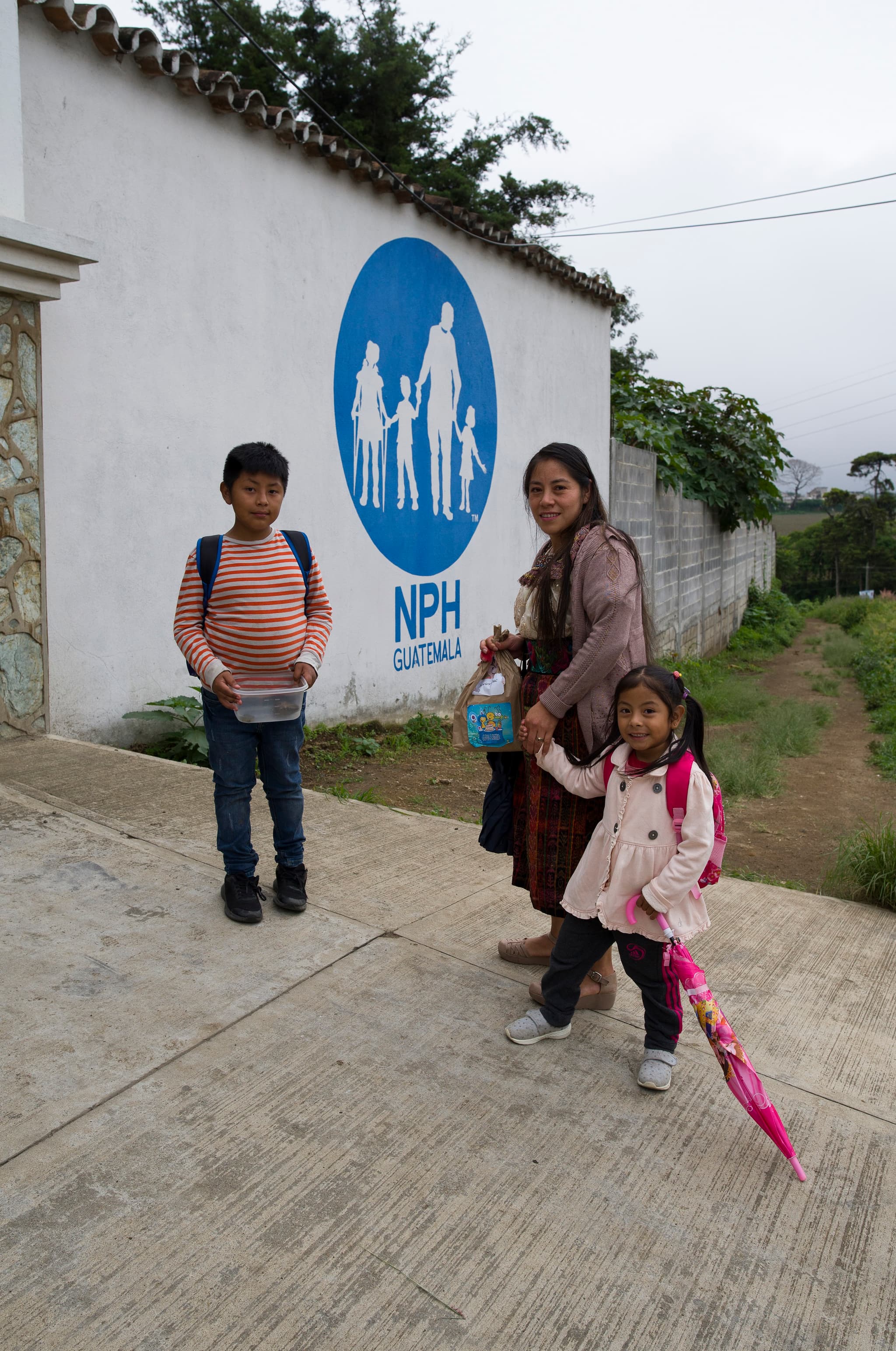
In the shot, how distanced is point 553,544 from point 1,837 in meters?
2.38

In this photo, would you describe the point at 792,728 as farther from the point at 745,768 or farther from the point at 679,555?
the point at 679,555

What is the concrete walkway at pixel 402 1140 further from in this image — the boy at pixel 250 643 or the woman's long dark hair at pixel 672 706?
the woman's long dark hair at pixel 672 706

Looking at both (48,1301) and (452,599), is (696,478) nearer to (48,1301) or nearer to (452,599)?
(452,599)

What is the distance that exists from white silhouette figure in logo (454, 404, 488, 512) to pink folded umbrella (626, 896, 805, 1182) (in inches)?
255

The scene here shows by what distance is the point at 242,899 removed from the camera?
10.6ft

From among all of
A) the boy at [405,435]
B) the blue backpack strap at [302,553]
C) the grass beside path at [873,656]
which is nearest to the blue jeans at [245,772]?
the blue backpack strap at [302,553]

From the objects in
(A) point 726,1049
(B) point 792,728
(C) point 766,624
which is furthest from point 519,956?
(C) point 766,624

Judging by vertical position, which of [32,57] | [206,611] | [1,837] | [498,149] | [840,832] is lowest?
[840,832]

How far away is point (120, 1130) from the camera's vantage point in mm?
2191

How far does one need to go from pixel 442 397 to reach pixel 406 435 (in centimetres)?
67

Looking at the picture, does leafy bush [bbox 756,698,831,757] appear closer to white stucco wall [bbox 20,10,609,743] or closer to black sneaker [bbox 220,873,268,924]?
white stucco wall [bbox 20,10,609,743]

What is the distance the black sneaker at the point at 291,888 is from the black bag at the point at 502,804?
2.37 feet

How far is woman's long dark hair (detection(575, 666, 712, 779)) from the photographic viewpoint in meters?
2.37

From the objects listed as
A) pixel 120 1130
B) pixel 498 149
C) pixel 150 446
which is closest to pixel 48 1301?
pixel 120 1130
